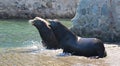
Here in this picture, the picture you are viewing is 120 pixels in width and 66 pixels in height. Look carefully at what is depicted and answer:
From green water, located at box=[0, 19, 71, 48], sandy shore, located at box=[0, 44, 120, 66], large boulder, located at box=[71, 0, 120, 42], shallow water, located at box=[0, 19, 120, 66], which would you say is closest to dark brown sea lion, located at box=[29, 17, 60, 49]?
shallow water, located at box=[0, 19, 120, 66]

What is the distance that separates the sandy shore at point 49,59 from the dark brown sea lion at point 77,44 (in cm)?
24

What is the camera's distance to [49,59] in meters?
10.4

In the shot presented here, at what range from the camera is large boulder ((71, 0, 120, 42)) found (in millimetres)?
13508

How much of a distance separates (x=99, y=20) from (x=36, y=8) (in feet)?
42.7

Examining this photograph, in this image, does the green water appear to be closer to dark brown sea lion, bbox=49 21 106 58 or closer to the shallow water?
the shallow water

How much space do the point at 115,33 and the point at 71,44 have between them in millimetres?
2657

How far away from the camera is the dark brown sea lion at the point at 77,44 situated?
10742 millimetres

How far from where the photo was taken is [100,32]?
13578 millimetres

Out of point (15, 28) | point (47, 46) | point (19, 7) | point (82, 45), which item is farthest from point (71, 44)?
point (19, 7)

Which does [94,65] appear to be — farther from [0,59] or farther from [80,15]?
[80,15]

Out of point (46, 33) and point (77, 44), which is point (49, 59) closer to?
point (77, 44)

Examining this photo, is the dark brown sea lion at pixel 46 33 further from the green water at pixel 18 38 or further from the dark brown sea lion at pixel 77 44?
the green water at pixel 18 38

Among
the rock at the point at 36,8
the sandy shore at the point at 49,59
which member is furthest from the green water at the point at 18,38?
the rock at the point at 36,8

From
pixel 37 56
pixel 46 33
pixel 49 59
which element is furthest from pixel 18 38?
pixel 49 59
